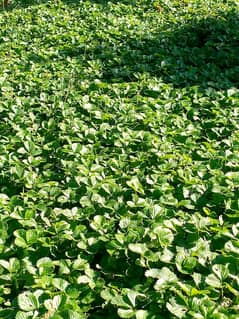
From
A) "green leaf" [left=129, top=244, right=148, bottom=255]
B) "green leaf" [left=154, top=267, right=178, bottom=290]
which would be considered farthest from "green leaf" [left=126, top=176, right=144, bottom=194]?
"green leaf" [left=154, top=267, right=178, bottom=290]

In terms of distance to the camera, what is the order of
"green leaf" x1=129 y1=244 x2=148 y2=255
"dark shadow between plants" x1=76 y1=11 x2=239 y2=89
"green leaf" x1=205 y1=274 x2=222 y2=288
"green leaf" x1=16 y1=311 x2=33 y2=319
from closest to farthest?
"green leaf" x1=16 y1=311 x2=33 y2=319 → "green leaf" x1=205 y1=274 x2=222 y2=288 → "green leaf" x1=129 y1=244 x2=148 y2=255 → "dark shadow between plants" x1=76 y1=11 x2=239 y2=89

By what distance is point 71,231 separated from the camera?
2.01m

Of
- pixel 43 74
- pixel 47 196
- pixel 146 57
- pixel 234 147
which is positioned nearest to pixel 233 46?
pixel 146 57

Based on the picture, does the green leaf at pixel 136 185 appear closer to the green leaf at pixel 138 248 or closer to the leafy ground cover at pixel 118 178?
the leafy ground cover at pixel 118 178

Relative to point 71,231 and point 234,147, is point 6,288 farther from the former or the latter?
point 234,147

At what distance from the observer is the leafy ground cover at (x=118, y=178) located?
1720mm

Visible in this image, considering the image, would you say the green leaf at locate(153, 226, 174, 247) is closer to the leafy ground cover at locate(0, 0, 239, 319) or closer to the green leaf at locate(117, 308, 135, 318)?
the leafy ground cover at locate(0, 0, 239, 319)

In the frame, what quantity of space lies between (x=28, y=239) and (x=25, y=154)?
810 mm

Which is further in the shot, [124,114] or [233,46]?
[233,46]

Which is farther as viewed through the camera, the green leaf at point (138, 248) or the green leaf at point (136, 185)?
the green leaf at point (136, 185)

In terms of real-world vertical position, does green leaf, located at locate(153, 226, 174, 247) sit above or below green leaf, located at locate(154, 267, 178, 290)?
above

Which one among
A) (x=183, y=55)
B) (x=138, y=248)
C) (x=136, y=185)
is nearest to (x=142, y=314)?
(x=138, y=248)

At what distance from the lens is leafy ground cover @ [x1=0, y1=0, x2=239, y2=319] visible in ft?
5.64

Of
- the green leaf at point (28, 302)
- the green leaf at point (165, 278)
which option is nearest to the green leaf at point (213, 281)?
the green leaf at point (165, 278)
